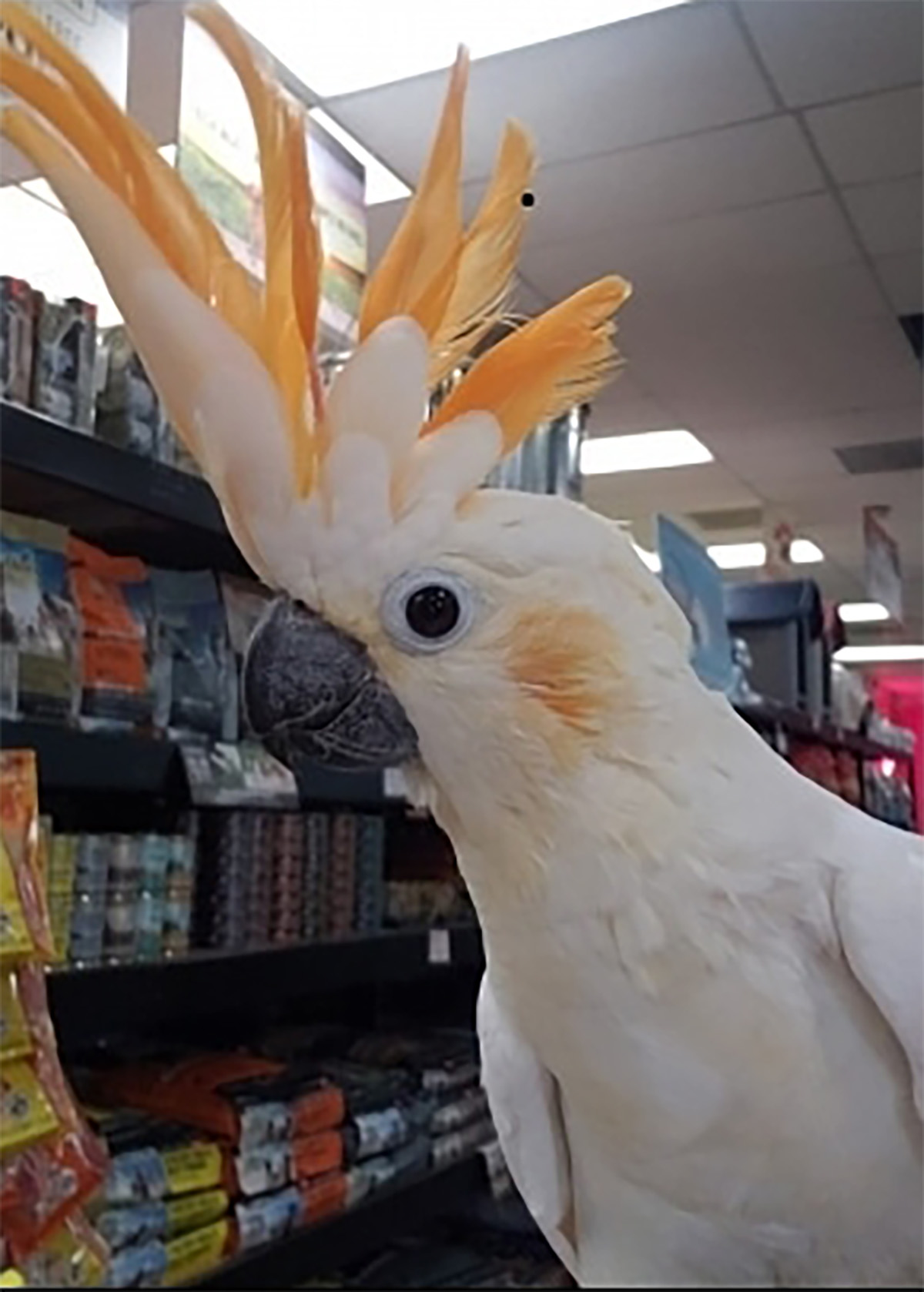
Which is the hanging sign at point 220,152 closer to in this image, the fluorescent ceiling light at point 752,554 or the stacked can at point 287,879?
the stacked can at point 287,879

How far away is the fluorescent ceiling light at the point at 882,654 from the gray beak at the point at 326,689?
9.09 metres

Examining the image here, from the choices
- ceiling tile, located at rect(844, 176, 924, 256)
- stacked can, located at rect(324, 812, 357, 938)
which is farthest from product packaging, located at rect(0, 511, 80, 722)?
ceiling tile, located at rect(844, 176, 924, 256)

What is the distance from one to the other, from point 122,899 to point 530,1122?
2.25 feet

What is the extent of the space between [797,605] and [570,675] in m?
2.67

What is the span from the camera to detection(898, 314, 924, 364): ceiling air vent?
3621 millimetres

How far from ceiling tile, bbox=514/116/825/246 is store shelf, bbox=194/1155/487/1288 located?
69.8 inches

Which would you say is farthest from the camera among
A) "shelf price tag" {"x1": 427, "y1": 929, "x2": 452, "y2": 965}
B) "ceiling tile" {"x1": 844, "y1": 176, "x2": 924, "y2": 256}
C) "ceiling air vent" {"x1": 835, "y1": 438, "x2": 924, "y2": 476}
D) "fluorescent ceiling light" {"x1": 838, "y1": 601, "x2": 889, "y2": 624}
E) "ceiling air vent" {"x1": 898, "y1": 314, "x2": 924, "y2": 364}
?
"fluorescent ceiling light" {"x1": 838, "y1": 601, "x2": 889, "y2": 624}

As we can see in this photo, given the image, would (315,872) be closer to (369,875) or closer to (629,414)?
(369,875)

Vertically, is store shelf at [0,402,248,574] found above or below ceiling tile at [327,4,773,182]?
below

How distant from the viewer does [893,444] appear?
481cm

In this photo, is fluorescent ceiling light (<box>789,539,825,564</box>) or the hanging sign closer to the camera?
the hanging sign

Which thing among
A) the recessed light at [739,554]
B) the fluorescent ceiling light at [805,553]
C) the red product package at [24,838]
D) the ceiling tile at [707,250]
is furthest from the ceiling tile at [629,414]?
the red product package at [24,838]

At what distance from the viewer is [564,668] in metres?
0.81

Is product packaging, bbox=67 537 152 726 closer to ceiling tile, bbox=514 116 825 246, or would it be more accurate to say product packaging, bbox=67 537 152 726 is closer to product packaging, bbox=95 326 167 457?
product packaging, bbox=95 326 167 457
